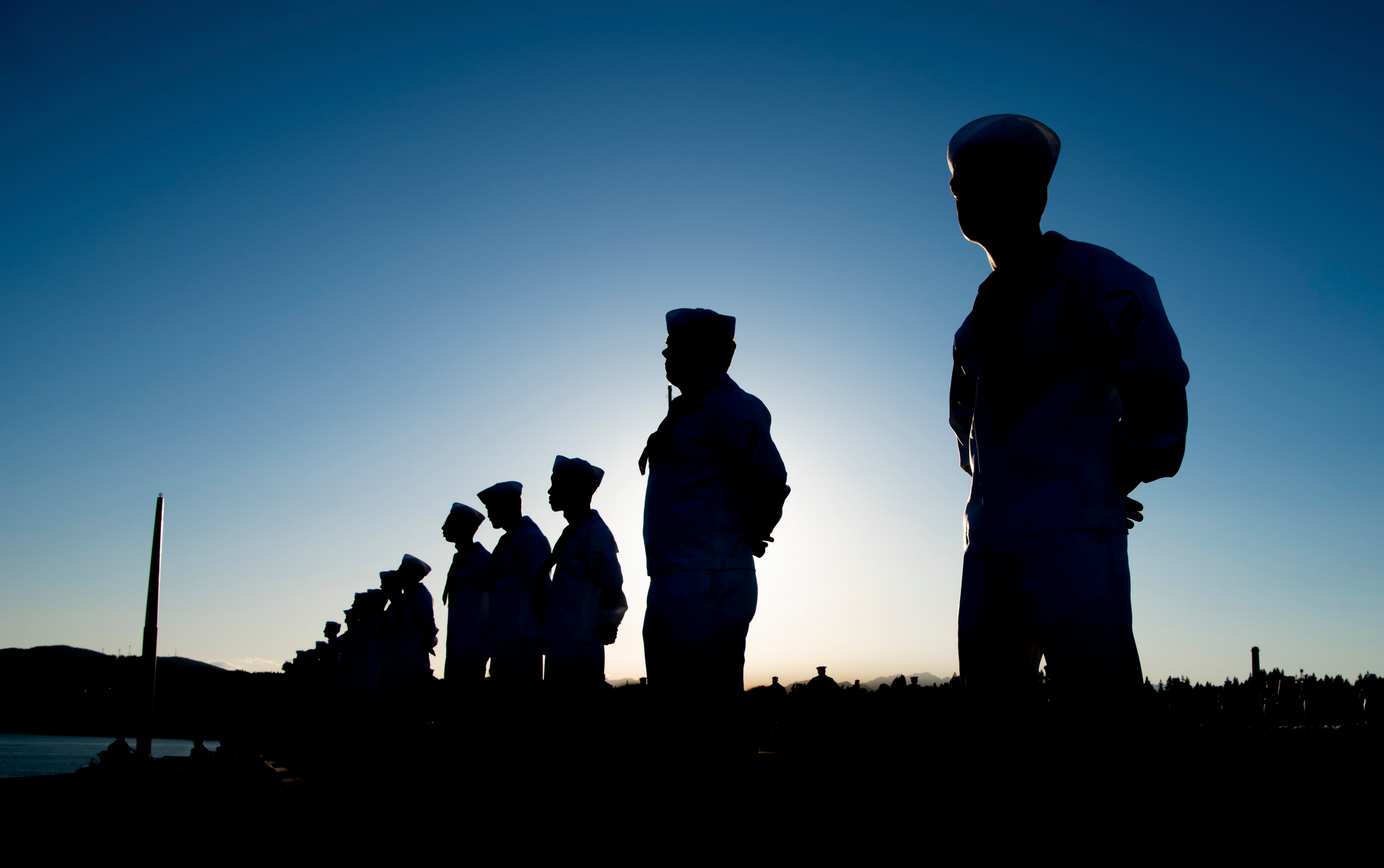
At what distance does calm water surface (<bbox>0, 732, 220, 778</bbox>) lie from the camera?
115 ft

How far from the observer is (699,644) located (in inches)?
150

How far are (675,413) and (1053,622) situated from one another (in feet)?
8.05

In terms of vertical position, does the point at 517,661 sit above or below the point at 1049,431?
below

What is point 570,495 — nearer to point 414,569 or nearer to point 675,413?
point 675,413

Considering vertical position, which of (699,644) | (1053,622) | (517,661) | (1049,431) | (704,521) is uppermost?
(1049,431)

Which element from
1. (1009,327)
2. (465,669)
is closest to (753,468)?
(1009,327)

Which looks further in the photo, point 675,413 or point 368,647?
point 368,647

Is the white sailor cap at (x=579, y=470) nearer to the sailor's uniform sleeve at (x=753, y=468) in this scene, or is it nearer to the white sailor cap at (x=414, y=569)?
the sailor's uniform sleeve at (x=753, y=468)

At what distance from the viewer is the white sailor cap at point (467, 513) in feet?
40.3

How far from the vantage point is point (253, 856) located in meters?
2.97

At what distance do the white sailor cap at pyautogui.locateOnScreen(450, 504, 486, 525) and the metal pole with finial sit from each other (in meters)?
14.3

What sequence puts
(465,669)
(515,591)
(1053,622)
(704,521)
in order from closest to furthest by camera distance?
1. (1053,622)
2. (704,521)
3. (515,591)
4. (465,669)

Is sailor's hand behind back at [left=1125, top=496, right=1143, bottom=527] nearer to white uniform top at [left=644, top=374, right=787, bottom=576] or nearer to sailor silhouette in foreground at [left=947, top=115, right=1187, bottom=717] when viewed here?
sailor silhouette in foreground at [left=947, top=115, right=1187, bottom=717]

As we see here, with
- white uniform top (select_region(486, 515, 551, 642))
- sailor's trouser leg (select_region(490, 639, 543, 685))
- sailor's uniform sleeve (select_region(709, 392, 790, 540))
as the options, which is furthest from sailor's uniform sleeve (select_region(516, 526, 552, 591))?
sailor's uniform sleeve (select_region(709, 392, 790, 540))
